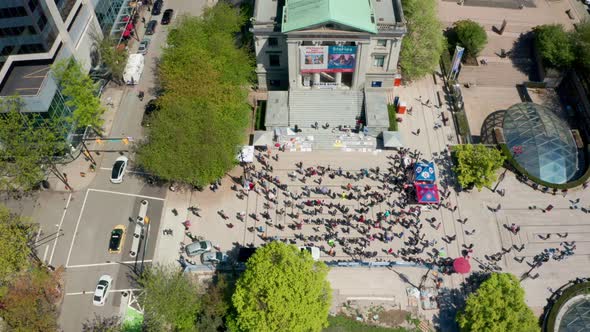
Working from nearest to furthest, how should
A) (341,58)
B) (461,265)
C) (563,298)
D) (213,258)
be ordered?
(563,298) < (461,265) < (213,258) < (341,58)

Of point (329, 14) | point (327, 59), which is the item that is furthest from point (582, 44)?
point (329, 14)

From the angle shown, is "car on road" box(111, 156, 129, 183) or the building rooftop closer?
the building rooftop

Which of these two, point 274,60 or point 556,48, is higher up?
point 556,48

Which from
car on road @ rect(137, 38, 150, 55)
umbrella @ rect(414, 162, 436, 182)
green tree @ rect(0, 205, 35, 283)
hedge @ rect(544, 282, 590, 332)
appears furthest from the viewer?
car on road @ rect(137, 38, 150, 55)

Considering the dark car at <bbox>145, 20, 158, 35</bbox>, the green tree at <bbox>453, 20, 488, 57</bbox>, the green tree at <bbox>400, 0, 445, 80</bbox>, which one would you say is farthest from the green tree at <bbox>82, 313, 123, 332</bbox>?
the green tree at <bbox>453, 20, 488, 57</bbox>

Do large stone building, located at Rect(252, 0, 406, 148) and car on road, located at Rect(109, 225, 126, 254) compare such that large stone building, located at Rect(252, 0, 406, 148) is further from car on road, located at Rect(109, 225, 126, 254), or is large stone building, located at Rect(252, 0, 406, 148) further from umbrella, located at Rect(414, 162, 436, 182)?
car on road, located at Rect(109, 225, 126, 254)

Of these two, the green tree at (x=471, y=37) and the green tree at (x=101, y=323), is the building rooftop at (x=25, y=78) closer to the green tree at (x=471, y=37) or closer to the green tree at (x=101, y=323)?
the green tree at (x=101, y=323)

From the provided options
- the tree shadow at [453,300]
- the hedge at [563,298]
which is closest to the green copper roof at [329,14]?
the tree shadow at [453,300]

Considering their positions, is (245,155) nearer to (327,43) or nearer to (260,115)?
(260,115)
